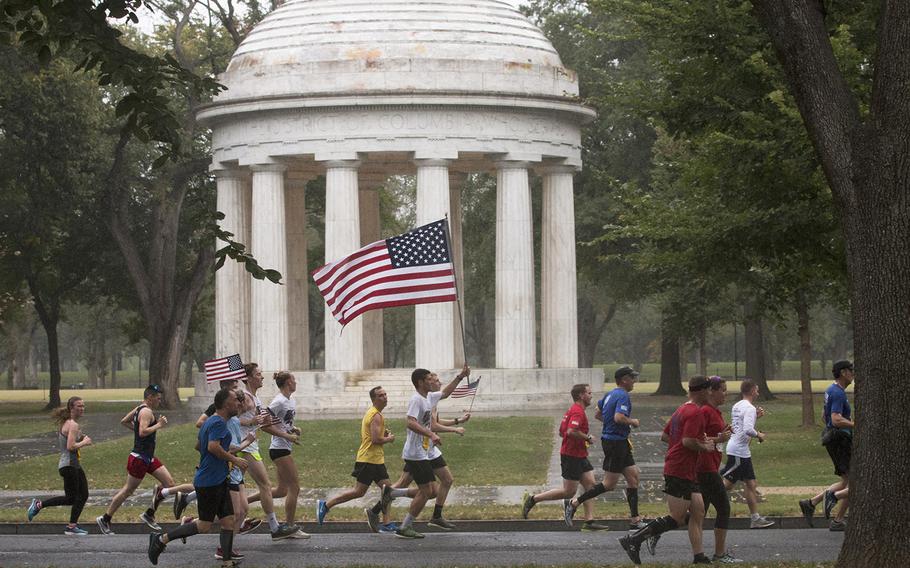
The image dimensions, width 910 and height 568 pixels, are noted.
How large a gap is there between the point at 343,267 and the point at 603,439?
4.76 meters

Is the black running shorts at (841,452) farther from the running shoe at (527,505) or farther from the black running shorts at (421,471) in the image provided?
the black running shorts at (421,471)

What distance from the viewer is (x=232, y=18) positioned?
2761 inches

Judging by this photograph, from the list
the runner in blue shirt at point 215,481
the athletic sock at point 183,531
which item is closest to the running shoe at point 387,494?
the runner in blue shirt at point 215,481

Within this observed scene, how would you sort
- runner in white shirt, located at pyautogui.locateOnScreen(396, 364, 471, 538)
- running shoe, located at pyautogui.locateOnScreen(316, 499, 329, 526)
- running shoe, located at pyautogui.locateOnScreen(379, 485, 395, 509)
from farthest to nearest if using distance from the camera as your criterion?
running shoe, located at pyautogui.locateOnScreen(316, 499, 329, 526) → running shoe, located at pyautogui.locateOnScreen(379, 485, 395, 509) → runner in white shirt, located at pyautogui.locateOnScreen(396, 364, 471, 538)

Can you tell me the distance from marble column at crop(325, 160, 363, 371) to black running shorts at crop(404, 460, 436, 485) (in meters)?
34.3

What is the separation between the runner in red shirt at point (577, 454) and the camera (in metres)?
23.6

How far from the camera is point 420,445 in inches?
912

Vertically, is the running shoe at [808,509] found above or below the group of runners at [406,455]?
below

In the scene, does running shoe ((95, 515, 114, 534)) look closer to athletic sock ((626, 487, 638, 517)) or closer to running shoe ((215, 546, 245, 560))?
running shoe ((215, 546, 245, 560))

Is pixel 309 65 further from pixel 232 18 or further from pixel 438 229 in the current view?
pixel 438 229

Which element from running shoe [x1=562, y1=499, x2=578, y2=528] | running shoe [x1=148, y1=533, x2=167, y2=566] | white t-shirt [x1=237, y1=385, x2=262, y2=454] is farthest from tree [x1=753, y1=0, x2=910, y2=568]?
white t-shirt [x1=237, y1=385, x2=262, y2=454]

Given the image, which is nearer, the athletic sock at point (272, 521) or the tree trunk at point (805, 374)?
the athletic sock at point (272, 521)

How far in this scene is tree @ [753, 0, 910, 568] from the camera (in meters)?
16.4

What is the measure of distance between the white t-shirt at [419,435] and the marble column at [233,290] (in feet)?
Result: 124
